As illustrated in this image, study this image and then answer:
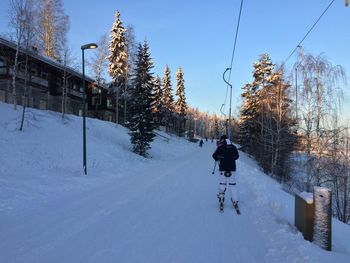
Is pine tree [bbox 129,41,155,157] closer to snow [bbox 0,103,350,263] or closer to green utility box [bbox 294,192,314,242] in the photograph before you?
snow [bbox 0,103,350,263]

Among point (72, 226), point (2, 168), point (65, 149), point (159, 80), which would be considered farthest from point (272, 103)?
point (159, 80)

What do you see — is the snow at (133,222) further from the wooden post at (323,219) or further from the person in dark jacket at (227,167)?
the person in dark jacket at (227,167)

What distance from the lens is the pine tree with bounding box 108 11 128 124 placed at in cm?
4306

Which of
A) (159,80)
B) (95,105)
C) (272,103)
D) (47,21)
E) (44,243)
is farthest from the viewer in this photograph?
(159,80)

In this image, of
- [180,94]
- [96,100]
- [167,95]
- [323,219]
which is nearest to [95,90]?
[96,100]

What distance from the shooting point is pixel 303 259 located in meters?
5.09

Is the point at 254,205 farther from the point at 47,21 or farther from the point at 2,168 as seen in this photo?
the point at 47,21

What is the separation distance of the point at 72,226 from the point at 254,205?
568 cm

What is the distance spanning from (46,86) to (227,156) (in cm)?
3423

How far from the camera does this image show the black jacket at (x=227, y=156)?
952 centimetres

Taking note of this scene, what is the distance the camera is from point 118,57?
143 feet

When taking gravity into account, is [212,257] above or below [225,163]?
below

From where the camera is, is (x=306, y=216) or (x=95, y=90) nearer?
(x=306, y=216)

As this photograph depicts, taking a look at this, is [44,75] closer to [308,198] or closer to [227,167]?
[227,167]
